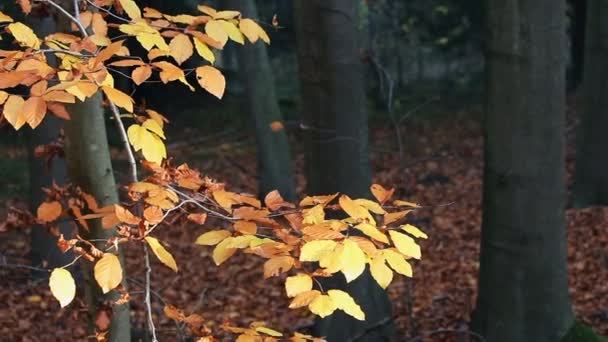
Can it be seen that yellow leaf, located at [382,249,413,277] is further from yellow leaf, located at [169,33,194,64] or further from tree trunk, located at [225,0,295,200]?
tree trunk, located at [225,0,295,200]

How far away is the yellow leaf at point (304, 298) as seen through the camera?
229 cm

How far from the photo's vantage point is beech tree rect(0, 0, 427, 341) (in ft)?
7.36

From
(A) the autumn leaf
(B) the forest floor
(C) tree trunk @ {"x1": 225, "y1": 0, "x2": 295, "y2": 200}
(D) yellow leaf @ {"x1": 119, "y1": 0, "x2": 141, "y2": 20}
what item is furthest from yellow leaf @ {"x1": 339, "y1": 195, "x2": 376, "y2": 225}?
(C) tree trunk @ {"x1": 225, "y1": 0, "x2": 295, "y2": 200}

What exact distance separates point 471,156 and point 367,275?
10085mm

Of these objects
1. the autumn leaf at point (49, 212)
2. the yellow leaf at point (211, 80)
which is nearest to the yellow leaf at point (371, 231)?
the yellow leaf at point (211, 80)

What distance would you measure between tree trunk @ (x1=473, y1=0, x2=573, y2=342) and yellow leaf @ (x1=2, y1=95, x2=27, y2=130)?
352 centimetres

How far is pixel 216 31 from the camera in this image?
268cm

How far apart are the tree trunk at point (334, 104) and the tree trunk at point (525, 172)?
93cm

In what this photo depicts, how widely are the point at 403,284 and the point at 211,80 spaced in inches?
257

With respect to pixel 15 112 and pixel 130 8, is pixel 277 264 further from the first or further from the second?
pixel 130 8

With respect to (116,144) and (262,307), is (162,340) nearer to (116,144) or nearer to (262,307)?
(262,307)

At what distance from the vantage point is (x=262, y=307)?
8281 millimetres

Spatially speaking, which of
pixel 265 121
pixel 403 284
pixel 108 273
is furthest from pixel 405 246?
pixel 265 121

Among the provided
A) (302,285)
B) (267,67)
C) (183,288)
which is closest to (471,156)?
(267,67)
